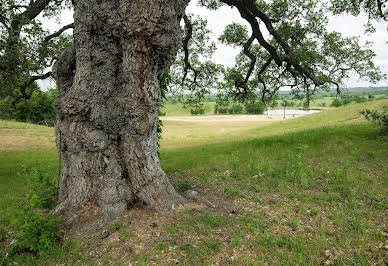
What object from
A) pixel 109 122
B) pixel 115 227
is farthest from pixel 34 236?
pixel 109 122

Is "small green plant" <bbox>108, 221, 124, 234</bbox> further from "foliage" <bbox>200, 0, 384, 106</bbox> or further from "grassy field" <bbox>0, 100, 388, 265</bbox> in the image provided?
"foliage" <bbox>200, 0, 384, 106</bbox>

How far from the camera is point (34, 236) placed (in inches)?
163

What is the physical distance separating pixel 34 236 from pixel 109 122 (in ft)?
8.08

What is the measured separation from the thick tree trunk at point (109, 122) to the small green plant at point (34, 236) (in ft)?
1.88

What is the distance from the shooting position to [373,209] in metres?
5.24

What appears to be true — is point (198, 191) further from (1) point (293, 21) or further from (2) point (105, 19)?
(1) point (293, 21)

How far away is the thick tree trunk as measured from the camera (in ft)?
15.7

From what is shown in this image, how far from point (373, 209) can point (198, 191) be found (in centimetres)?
408

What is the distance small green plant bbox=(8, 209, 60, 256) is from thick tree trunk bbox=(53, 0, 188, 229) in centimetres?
57

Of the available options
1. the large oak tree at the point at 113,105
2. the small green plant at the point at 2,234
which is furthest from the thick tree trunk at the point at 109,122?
the small green plant at the point at 2,234

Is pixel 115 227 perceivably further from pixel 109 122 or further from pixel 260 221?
pixel 260 221

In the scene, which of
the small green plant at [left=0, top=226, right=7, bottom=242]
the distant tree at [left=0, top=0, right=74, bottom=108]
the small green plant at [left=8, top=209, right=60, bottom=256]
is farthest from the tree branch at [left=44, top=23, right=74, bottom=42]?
the small green plant at [left=8, top=209, right=60, bottom=256]

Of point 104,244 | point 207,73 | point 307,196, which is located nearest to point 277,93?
point 207,73

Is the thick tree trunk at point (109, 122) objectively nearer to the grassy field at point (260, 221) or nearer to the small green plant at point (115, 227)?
the small green plant at point (115, 227)
